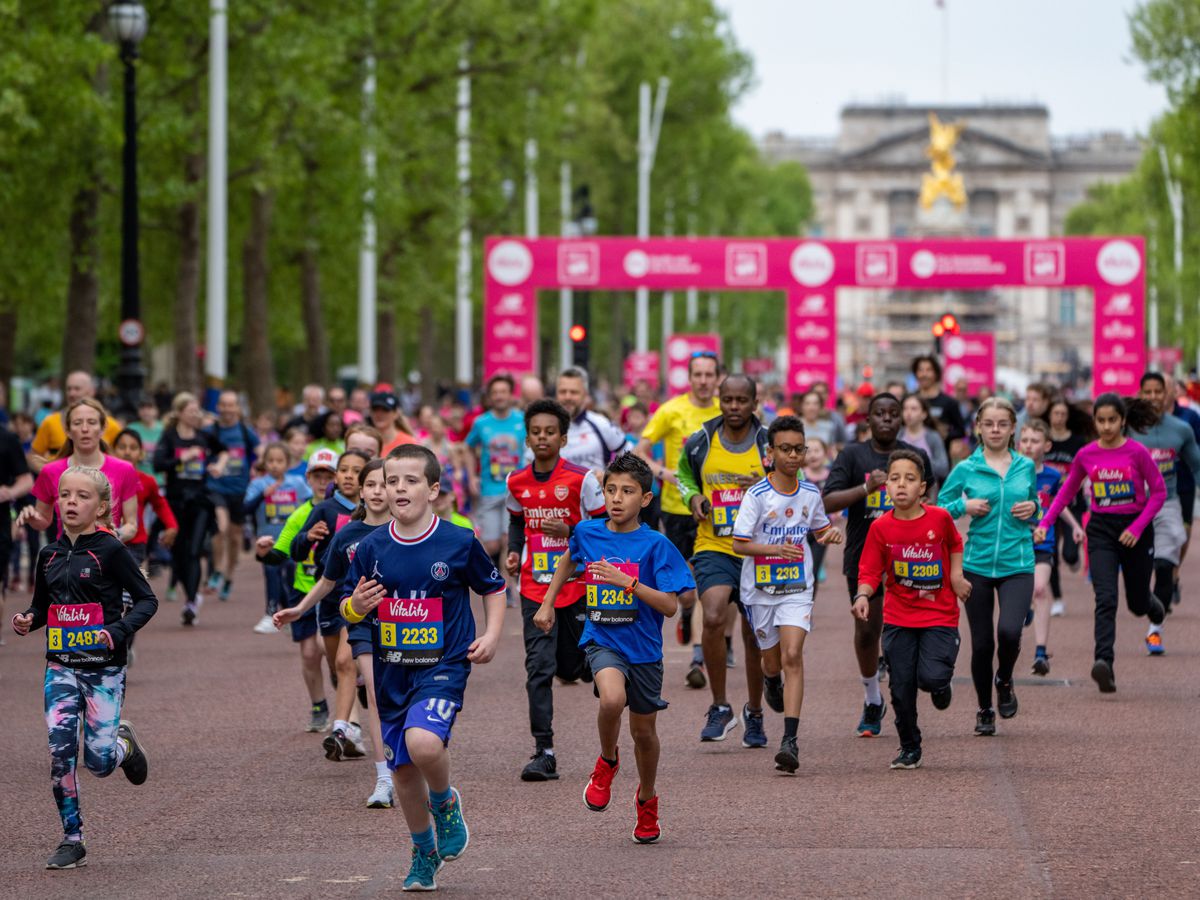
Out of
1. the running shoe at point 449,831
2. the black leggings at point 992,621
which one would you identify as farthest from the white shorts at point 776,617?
the running shoe at point 449,831

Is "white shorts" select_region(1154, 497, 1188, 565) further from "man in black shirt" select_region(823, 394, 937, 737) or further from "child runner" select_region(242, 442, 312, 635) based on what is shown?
"child runner" select_region(242, 442, 312, 635)

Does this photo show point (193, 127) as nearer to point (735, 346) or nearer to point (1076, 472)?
point (1076, 472)

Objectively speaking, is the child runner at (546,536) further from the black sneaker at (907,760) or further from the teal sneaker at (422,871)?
the teal sneaker at (422,871)

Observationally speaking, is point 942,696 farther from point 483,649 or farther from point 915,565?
point 483,649

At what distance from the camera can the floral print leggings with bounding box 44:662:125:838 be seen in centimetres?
901

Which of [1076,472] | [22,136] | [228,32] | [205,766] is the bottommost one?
[205,766]

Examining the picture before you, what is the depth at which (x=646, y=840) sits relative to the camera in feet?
29.9

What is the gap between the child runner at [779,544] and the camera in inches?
444

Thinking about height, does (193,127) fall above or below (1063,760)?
above

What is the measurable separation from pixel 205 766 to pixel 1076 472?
575cm

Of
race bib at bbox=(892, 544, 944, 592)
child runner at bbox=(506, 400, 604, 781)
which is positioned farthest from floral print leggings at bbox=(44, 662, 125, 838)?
race bib at bbox=(892, 544, 944, 592)

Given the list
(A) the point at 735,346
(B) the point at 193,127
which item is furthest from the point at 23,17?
(A) the point at 735,346

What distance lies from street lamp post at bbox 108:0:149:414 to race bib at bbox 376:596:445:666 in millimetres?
15273

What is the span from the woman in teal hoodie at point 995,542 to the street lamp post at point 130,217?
12.6 m
